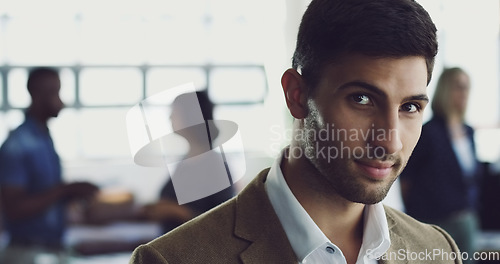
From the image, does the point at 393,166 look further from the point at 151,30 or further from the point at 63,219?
the point at 151,30

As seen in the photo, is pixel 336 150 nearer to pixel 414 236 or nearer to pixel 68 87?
pixel 414 236

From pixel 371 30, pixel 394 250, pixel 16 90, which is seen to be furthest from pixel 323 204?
pixel 16 90

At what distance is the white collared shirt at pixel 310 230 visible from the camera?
1.05 metres

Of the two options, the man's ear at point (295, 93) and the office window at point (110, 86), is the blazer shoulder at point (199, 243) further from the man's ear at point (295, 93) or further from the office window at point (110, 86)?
the office window at point (110, 86)

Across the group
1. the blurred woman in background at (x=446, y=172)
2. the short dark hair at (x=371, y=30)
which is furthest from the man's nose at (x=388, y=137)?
the blurred woman in background at (x=446, y=172)

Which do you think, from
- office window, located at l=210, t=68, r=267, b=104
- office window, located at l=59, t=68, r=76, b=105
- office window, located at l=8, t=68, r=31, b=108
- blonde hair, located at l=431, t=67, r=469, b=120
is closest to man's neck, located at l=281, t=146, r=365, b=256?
blonde hair, located at l=431, t=67, r=469, b=120

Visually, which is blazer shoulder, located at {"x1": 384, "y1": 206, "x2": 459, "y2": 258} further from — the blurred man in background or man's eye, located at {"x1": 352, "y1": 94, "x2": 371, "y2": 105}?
the blurred man in background

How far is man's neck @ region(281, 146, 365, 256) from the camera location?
1093 millimetres

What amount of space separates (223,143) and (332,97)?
1433 mm

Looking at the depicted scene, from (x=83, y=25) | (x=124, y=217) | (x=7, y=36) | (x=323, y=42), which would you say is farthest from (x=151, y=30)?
(x=323, y=42)

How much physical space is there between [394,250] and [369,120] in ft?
0.93

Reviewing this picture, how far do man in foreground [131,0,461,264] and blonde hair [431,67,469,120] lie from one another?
153cm

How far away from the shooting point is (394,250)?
114 centimetres

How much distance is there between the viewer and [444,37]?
13.5 feet
